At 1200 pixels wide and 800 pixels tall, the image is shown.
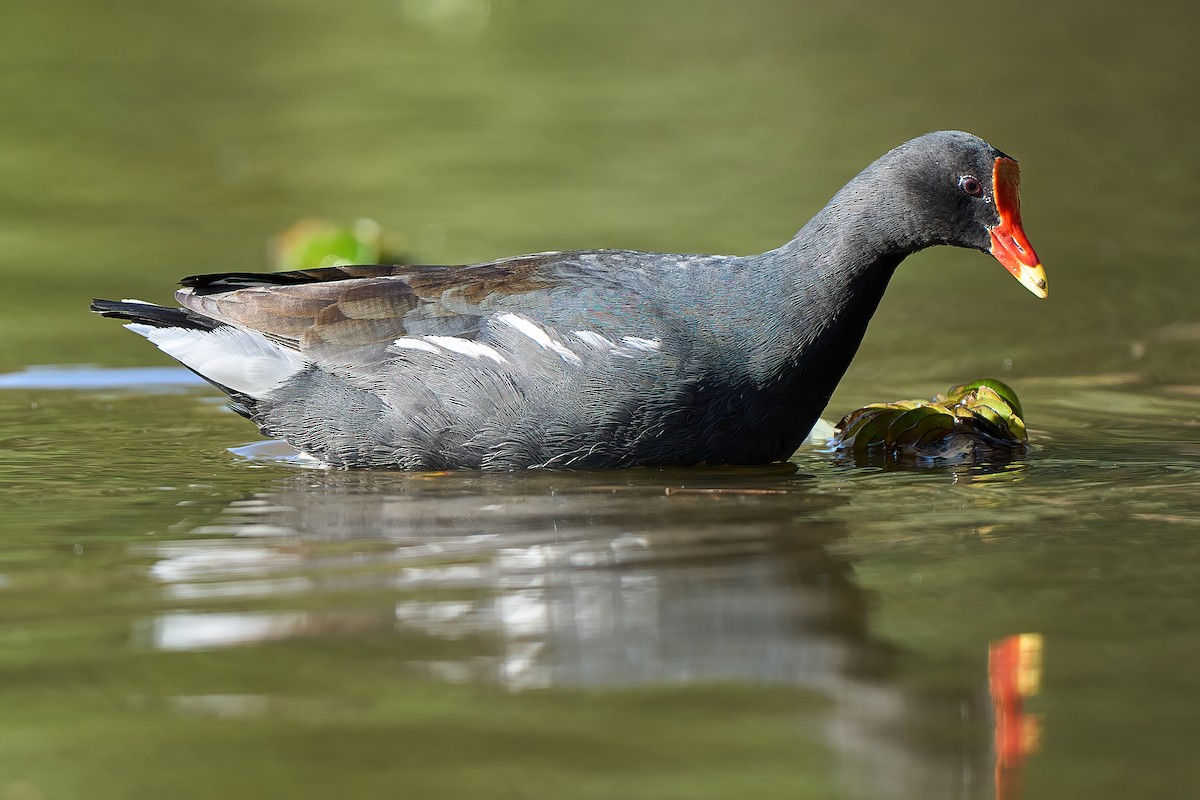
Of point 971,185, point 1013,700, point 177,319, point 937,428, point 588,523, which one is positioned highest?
point 971,185

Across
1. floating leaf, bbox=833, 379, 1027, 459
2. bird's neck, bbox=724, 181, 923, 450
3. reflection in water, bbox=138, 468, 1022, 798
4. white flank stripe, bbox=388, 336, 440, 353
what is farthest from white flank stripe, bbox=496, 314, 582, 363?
floating leaf, bbox=833, 379, 1027, 459

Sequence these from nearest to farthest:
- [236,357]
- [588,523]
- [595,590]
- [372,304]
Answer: [595,590] → [588,523] → [372,304] → [236,357]

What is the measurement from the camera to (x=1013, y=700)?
300cm

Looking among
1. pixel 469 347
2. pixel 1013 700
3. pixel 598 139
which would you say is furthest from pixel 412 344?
pixel 598 139

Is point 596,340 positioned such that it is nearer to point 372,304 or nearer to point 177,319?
point 372,304

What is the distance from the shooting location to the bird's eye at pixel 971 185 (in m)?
5.14

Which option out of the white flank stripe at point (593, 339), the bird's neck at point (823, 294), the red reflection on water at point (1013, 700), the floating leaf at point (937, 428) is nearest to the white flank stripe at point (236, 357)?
the white flank stripe at point (593, 339)

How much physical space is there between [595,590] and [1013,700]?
3.54 feet

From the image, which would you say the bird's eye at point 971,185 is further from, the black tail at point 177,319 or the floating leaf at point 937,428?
the black tail at point 177,319

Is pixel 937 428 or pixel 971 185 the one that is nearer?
pixel 971 185

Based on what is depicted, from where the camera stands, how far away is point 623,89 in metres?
11.7

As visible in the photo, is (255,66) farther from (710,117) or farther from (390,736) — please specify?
(390,736)

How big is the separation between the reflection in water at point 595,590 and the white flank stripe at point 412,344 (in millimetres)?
437

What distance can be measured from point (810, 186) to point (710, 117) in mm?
1853
